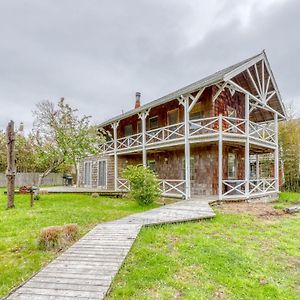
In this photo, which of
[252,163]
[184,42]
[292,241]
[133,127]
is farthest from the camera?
[252,163]

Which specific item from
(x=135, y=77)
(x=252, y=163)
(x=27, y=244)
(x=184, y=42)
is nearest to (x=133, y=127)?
(x=184, y=42)

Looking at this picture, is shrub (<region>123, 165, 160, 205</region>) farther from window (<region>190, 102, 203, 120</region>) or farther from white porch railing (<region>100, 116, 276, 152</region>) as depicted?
window (<region>190, 102, 203, 120</region>)

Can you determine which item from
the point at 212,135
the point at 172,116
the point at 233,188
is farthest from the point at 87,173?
the point at 233,188

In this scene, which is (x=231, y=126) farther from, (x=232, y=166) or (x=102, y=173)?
(x=102, y=173)

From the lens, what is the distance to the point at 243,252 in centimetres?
538

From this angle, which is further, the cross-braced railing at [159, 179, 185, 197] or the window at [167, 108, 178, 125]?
the window at [167, 108, 178, 125]

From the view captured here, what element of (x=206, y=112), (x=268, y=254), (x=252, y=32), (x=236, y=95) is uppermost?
(x=252, y=32)

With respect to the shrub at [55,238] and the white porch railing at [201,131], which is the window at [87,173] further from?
the shrub at [55,238]

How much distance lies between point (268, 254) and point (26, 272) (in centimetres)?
481

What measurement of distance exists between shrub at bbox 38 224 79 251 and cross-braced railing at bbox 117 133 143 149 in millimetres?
11058

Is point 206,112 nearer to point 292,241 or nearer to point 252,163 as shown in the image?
point 292,241

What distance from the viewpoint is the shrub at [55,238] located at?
5465 mm

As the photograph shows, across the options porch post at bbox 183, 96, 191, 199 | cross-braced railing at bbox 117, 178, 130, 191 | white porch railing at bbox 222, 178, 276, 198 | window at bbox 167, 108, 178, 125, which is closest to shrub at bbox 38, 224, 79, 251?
porch post at bbox 183, 96, 191, 199

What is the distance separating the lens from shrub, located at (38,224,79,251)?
215 inches
